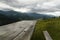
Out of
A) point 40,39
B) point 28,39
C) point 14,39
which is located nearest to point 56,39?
point 40,39

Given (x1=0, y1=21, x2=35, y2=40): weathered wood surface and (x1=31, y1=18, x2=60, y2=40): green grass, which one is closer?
(x1=0, y1=21, x2=35, y2=40): weathered wood surface

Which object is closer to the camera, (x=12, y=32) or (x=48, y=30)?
(x=12, y=32)

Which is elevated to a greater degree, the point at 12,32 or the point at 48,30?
the point at 12,32

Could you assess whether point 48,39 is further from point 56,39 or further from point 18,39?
point 56,39

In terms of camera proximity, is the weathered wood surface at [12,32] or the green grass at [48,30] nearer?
the weathered wood surface at [12,32]

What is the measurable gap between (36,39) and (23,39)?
1414mm

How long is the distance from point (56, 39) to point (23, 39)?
2343 mm

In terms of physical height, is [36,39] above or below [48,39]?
below

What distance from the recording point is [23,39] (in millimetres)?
9391

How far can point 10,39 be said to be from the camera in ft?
30.6

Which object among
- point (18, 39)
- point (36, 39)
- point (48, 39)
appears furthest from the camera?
point (36, 39)

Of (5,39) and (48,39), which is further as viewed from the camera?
(5,39)

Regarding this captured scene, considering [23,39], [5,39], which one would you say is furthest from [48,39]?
[5,39]

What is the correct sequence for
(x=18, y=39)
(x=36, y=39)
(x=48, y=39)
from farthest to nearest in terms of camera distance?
(x=36, y=39)
(x=18, y=39)
(x=48, y=39)
